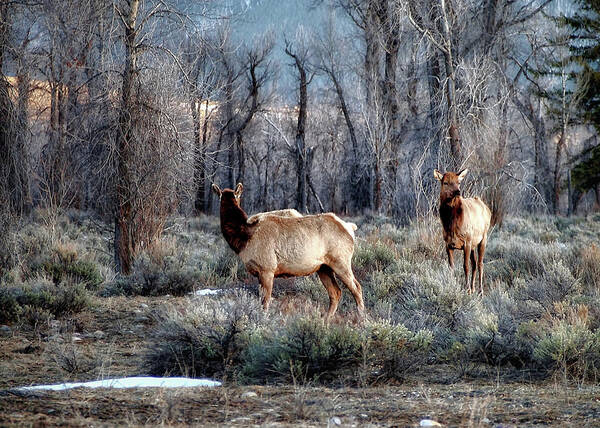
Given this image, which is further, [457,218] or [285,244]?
[457,218]

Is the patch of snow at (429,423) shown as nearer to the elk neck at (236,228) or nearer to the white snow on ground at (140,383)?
the white snow on ground at (140,383)

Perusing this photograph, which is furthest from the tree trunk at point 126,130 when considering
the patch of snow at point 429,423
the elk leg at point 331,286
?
the patch of snow at point 429,423

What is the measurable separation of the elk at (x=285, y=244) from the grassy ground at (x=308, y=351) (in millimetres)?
503

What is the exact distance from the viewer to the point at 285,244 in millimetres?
9133

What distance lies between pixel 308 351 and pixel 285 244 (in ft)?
7.47

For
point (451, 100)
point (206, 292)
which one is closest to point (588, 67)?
point (451, 100)

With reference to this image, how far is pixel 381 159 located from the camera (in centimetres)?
3375

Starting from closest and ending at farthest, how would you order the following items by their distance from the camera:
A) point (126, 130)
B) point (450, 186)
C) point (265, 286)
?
point (265, 286), point (450, 186), point (126, 130)

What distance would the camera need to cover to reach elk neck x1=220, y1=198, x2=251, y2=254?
9.17 m

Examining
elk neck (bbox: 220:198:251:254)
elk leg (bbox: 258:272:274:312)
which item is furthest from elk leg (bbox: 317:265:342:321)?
elk neck (bbox: 220:198:251:254)

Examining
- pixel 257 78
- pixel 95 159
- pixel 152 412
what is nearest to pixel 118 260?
pixel 95 159

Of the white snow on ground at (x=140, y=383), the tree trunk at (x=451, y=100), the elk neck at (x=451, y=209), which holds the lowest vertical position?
the white snow on ground at (x=140, y=383)

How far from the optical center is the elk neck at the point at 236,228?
9.17m

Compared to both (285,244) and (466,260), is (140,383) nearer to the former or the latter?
(285,244)
